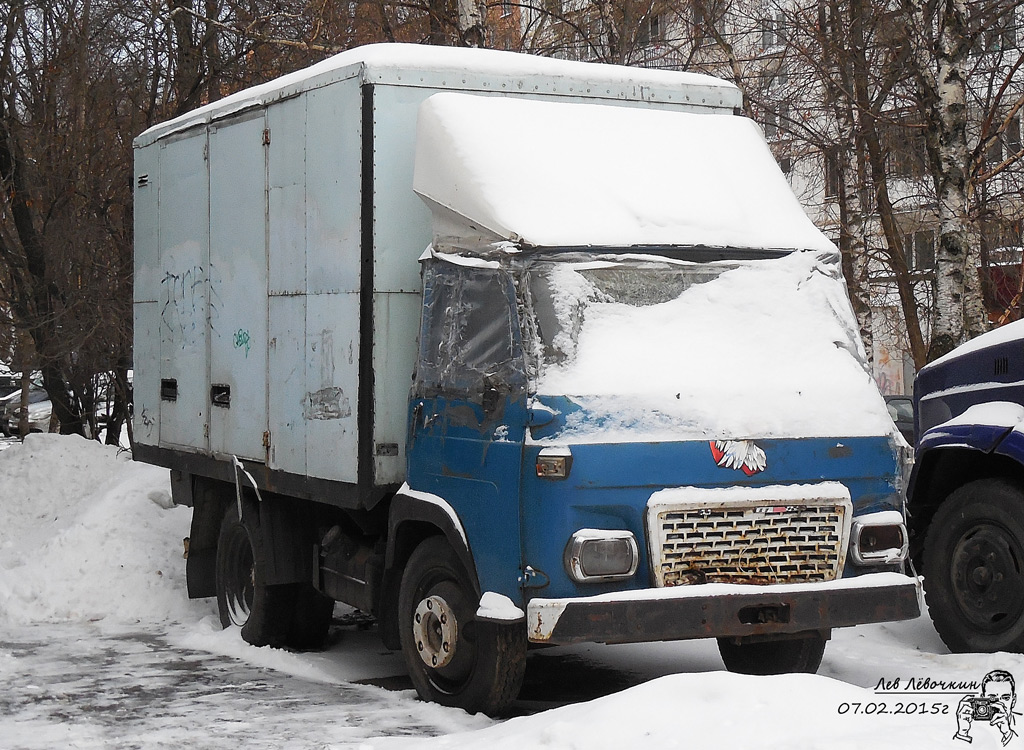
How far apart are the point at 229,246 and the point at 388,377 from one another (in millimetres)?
2283

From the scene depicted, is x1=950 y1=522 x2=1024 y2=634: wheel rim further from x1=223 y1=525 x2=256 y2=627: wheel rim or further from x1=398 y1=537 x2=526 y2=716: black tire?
x1=223 y1=525 x2=256 y2=627: wheel rim

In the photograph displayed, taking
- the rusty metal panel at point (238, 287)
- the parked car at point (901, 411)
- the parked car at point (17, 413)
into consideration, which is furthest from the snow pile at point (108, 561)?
the parked car at point (17, 413)

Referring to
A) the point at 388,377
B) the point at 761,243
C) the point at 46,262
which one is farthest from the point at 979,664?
the point at 46,262

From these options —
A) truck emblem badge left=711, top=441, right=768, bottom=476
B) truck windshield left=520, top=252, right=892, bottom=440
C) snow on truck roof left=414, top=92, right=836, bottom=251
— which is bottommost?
truck emblem badge left=711, top=441, right=768, bottom=476

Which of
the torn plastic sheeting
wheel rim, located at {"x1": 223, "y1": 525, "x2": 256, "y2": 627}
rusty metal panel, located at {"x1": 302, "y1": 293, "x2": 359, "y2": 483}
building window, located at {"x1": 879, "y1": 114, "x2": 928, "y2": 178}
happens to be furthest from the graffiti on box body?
building window, located at {"x1": 879, "y1": 114, "x2": 928, "y2": 178}

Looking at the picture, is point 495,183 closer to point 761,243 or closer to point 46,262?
point 761,243

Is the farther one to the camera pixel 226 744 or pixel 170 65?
pixel 170 65

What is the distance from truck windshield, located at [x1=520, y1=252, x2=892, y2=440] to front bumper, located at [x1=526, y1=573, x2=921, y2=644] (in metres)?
0.73

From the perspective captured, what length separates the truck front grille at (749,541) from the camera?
256 inches

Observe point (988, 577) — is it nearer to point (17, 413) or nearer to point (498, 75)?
point (498, 75)

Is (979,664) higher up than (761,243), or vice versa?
(761,243)

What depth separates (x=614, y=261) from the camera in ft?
22.7

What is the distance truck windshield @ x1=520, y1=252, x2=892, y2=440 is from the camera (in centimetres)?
659

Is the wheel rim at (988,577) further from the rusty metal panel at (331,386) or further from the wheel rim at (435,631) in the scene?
the rusty metal panel at (331,386)
